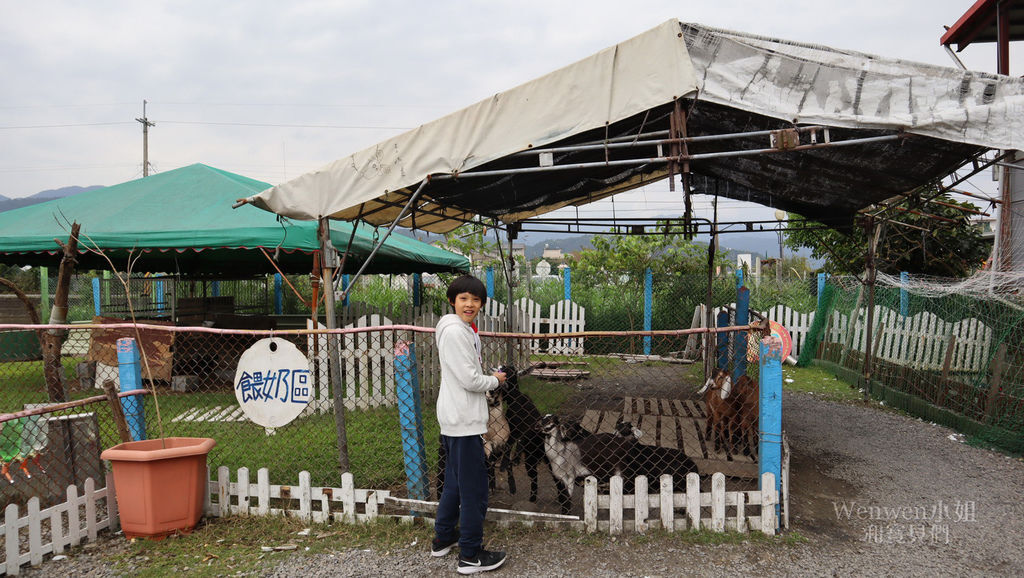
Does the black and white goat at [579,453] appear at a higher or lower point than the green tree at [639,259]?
lower

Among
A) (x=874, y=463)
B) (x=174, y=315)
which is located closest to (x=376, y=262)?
(x=174, y=315)

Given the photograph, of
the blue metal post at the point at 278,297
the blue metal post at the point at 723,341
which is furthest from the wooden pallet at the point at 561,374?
the blue metal post at the point at 278,297

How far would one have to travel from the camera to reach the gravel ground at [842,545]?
3275mm

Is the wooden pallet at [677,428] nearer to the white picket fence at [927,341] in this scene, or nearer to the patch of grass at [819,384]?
the patch of grass at [819,384]

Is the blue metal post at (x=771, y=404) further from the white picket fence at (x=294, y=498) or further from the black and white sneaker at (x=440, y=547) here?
the white picket fence at (x=294, y=498)

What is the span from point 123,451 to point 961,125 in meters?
5.85

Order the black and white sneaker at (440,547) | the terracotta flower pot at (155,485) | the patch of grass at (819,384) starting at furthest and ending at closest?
the patch of grass at (819,384), the terracotta flower pot at (155,485), the black and white sneaker at (440,547)

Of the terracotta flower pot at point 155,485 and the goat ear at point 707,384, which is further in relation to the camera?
the goat ear at point 707,384

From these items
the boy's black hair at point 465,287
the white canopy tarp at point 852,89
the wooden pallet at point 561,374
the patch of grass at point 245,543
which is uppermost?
the white canopy tarp at point 852,89

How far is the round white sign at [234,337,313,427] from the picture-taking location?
3.89m

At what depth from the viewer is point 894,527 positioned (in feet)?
12.7

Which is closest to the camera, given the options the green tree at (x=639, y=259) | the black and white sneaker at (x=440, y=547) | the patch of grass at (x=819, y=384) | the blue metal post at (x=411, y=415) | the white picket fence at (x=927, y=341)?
the black and white sneaker at (x=440, y=547)

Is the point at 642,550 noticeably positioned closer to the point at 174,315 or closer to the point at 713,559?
the point at 713,559

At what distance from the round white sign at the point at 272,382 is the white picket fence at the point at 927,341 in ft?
21.8
